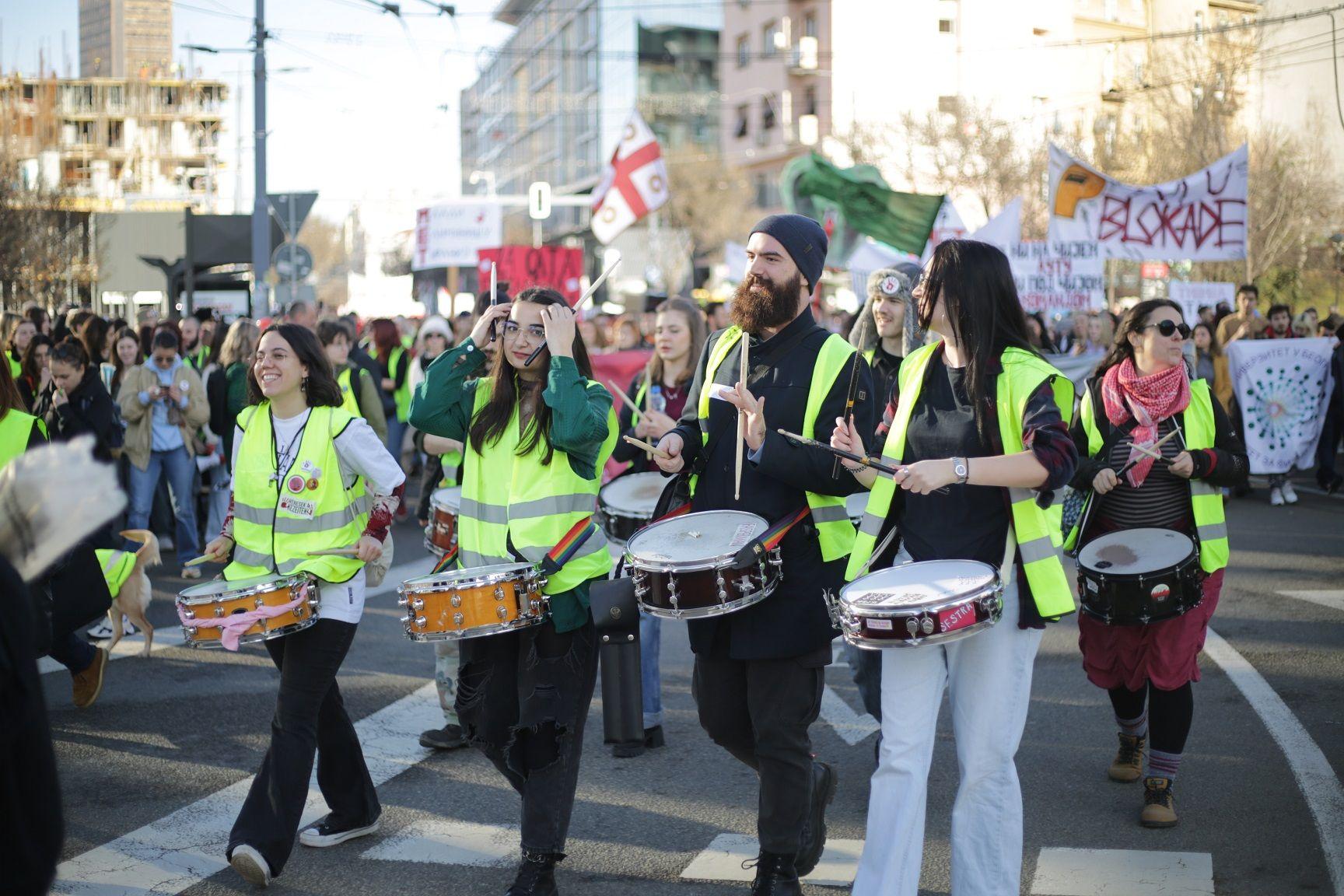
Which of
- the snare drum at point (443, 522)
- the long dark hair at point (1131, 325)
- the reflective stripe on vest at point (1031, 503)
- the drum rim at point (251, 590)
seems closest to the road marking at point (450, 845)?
the drum rim at point (251, 590)

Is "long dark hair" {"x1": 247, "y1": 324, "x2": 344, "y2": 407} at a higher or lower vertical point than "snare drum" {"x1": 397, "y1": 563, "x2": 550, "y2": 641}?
higher

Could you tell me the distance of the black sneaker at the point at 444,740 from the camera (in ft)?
21.5

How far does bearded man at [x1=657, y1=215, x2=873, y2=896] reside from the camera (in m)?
4.34

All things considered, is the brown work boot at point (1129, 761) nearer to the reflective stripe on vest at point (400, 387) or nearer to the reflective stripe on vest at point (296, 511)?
the reflective stripe on vest at point (296, 511)

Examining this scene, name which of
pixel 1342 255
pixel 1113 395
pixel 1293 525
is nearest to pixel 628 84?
pixel 1342 255

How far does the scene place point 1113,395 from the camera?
5.96 metres

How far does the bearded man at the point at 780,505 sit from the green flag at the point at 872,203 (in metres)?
11.1

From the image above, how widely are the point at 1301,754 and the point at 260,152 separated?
61.3 ft

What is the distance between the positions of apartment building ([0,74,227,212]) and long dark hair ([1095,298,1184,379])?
156 ft

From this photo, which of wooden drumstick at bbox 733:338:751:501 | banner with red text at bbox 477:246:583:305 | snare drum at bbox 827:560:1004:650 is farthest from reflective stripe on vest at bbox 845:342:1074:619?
banner with red text at bbox 477:246:583:305

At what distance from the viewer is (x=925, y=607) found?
383cm

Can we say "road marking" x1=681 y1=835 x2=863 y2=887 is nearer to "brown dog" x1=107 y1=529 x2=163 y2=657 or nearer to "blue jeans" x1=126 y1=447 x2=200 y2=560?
"brown dog" x1=107 y1=529 x2=163 y2=657

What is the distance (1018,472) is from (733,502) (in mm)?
997

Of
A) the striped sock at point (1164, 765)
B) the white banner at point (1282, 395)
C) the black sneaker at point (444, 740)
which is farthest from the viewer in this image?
the white banner at point (1282, 395)
